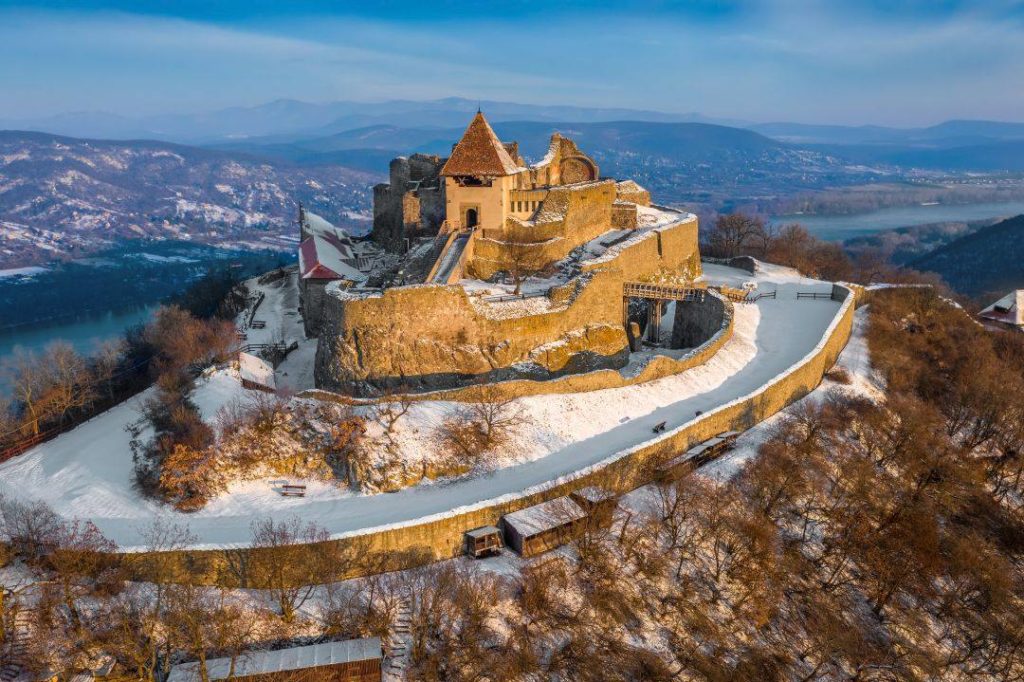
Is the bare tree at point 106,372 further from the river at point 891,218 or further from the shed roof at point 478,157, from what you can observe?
the river at point 891,218

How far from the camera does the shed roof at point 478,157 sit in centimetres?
3547

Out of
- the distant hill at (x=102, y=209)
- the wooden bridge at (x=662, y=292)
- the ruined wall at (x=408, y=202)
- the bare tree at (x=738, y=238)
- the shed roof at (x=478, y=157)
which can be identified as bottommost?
the distant hill at (x=102, y=209)

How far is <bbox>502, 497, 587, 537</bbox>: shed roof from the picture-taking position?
18672 millimetres

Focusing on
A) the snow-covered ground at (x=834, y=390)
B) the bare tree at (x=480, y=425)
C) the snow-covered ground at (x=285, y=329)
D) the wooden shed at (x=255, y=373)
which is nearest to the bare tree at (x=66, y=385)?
the wooden shed at (x=255, y=373)

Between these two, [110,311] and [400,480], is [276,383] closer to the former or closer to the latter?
[400,480]

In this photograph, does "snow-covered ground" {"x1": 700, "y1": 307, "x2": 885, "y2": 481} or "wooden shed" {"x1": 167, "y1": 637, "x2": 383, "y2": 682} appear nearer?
"wooden shed" {"x1": 167, "y1": 637, "x2": 383, "y2": 682}

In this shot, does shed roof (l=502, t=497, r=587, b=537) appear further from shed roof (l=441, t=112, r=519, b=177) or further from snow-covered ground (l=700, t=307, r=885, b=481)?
shed roof (l=441, t=112, r=519, b=177)

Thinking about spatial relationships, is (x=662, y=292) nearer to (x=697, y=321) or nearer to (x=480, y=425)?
(x=697, y=321)

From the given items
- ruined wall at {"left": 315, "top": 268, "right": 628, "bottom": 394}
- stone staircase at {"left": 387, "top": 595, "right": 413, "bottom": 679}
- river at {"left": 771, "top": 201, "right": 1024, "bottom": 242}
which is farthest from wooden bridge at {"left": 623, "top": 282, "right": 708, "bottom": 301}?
river at {"left": 771, "top": 201, "right": 1024, "bottom": 242}

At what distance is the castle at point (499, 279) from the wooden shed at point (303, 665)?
1171 centimetres

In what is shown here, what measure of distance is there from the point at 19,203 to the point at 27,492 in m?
166

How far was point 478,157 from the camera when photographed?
35906 mm

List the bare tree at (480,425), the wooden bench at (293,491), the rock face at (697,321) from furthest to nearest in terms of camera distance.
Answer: the rock face at (697,321) < the bare tree at (480,425) < the wooden bench at (293,491)

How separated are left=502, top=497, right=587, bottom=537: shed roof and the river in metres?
128
